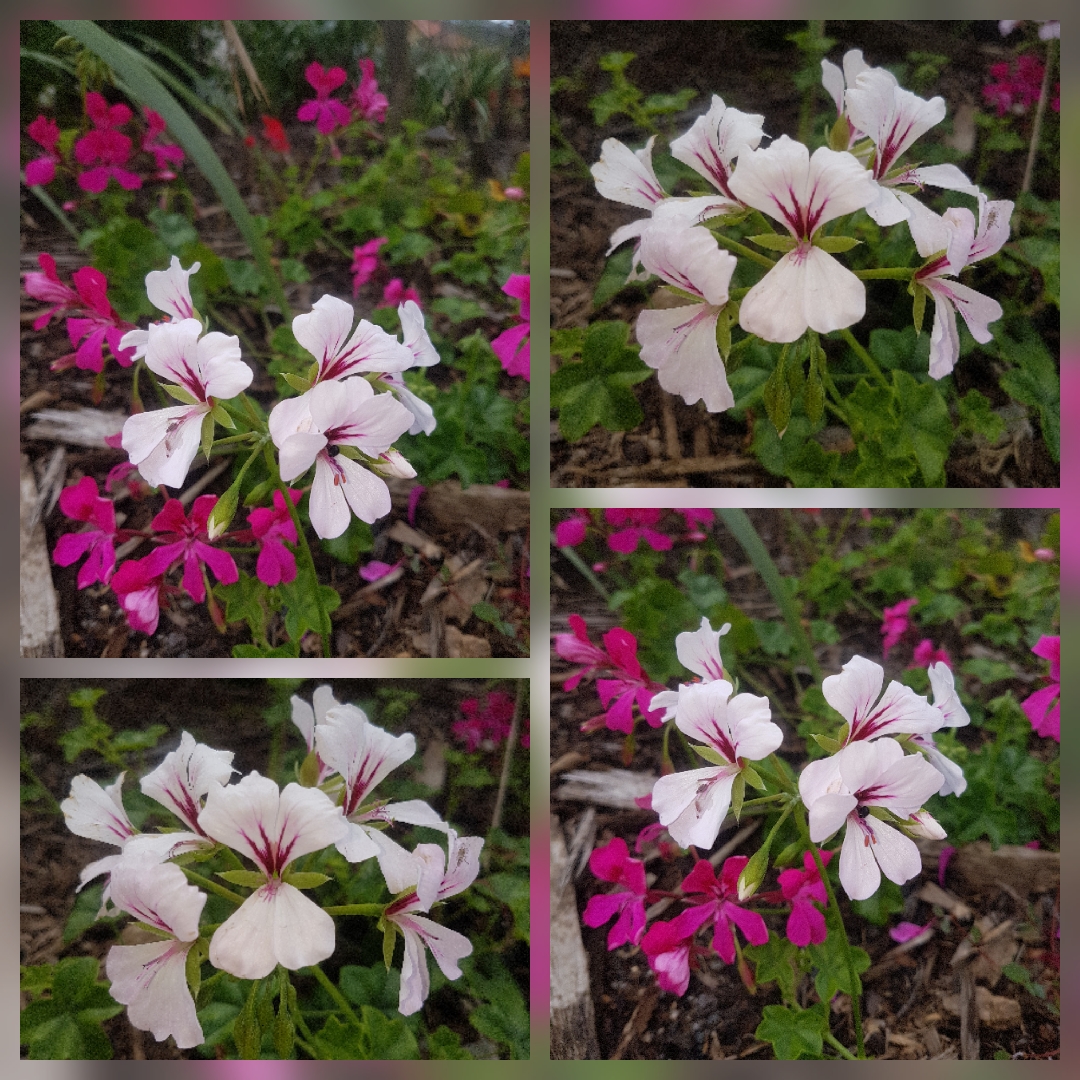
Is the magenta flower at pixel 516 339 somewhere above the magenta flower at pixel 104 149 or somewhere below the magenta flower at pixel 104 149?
below

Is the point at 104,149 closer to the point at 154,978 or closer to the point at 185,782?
the point at 185,782

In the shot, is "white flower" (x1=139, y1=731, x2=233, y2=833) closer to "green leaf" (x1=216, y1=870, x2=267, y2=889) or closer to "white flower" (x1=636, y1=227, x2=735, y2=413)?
"green leaf" (x1=216, y1=870, x2=267, y2=889)

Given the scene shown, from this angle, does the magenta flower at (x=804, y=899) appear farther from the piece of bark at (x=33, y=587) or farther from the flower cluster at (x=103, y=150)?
the flower cluster at (x=103, y=150)

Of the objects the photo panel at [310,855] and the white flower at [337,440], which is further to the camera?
the photo panel at [310,855]

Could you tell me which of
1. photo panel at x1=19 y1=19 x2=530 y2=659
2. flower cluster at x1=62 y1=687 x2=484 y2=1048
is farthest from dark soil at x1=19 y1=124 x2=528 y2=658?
flower cluster at x1=62 y1=687 x2=484 y2=1048

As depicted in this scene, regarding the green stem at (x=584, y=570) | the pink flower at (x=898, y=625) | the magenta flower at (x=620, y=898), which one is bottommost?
the magenta flower at (x=620, y=898)

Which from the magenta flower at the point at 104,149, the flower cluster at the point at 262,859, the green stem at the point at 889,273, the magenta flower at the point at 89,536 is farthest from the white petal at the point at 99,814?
the green stem at the point at 889,273
